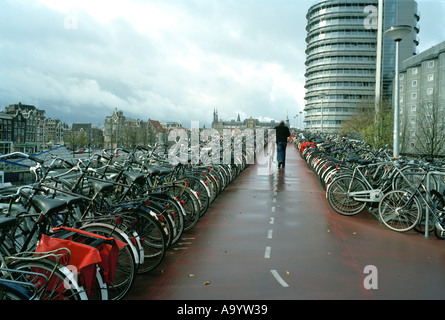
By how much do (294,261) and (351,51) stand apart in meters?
92.4

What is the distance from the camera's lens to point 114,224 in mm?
3025

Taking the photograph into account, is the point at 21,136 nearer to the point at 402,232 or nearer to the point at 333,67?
the point at 333,67

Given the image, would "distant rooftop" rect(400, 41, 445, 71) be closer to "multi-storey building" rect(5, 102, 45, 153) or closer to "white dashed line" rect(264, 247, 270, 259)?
"white dashed line" rect(264, 247, 270, 259)

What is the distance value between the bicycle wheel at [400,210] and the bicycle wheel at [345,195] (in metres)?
0.63

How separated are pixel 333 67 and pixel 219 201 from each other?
89.3 metres

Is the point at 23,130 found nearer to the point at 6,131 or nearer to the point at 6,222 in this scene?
the point at 6,131

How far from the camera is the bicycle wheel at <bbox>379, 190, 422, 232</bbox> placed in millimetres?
4891

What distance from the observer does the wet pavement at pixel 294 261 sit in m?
3.24

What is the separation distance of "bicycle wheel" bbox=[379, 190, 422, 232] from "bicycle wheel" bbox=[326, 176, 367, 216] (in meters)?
0.63

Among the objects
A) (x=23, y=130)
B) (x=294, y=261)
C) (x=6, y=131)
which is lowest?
(x=294, y=261)

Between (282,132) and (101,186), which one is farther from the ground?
(282,132)

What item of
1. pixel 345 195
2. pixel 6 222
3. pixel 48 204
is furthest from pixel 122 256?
pixel 345 195

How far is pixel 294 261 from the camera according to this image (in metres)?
3.93
